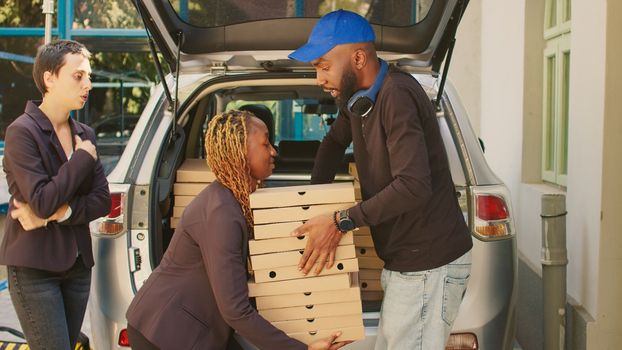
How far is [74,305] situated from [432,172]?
162cm

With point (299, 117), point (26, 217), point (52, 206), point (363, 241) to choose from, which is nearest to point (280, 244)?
point (52, 206)

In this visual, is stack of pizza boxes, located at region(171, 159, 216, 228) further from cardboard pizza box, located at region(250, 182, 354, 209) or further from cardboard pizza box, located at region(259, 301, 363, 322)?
cardboard pizza box, located at region(259, 301, 363, 322)

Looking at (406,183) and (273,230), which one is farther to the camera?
(273,230)

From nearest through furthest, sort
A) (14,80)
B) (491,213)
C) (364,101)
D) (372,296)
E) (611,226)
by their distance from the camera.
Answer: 1. (364,101)
2. (491,213)
3. (372,296)
4. (611,226)
5. (14,80)

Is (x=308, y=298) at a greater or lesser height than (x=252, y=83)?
lesser

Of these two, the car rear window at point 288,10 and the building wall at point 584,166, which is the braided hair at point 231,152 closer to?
the car rear window at point 288,10

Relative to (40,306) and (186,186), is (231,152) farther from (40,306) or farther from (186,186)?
(186,186)

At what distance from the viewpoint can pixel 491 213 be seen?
12.8ft

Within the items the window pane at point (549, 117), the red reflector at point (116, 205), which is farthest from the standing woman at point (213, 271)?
the window pane at point (549, 117)

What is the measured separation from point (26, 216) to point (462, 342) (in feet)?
5.87

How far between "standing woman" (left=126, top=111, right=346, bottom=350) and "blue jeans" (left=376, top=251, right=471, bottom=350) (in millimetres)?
322

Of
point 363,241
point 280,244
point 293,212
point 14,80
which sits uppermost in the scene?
point 14,80

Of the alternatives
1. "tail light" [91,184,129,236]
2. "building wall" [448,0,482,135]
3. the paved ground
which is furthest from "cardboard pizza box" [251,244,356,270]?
"building wall" [448,0,482,135]

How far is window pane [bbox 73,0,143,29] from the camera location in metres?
13.5
